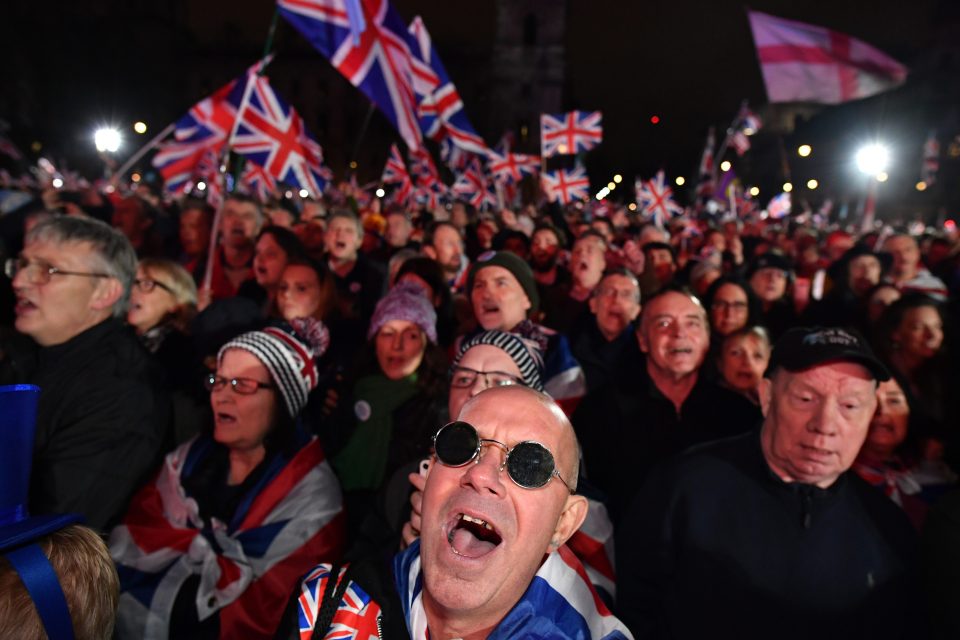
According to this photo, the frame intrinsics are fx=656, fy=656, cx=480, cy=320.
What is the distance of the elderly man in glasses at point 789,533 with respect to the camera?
7.09ft

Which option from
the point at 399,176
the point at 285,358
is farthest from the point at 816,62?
the point at 399,176

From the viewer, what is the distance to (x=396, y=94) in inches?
237

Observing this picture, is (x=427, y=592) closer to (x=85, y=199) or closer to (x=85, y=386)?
(x=85, y=386)

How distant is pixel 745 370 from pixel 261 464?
2.77m

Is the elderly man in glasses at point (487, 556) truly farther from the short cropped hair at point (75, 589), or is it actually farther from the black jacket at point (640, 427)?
the black jacket at point (640, 427)

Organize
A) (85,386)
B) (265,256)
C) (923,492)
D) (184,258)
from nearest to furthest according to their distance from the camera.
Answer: (85,386)
(923,492)
(265,256)
(184,258)

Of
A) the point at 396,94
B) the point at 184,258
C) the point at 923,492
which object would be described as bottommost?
the point at 923,492

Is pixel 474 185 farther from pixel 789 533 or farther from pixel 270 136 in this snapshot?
pixel 789 533

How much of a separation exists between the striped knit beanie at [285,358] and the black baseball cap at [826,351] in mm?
1970

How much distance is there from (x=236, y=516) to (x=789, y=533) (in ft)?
6.64

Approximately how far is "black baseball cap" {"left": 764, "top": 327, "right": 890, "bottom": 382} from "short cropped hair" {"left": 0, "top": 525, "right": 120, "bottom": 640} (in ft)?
7.13

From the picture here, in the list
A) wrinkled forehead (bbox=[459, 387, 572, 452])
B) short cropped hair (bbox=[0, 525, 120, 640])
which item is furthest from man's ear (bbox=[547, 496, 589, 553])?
short cropped hair (bbox=[0, 525, 120, 640])

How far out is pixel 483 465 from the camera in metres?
1.63

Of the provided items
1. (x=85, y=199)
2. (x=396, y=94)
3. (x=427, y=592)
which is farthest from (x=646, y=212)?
(x=427, y=592)
